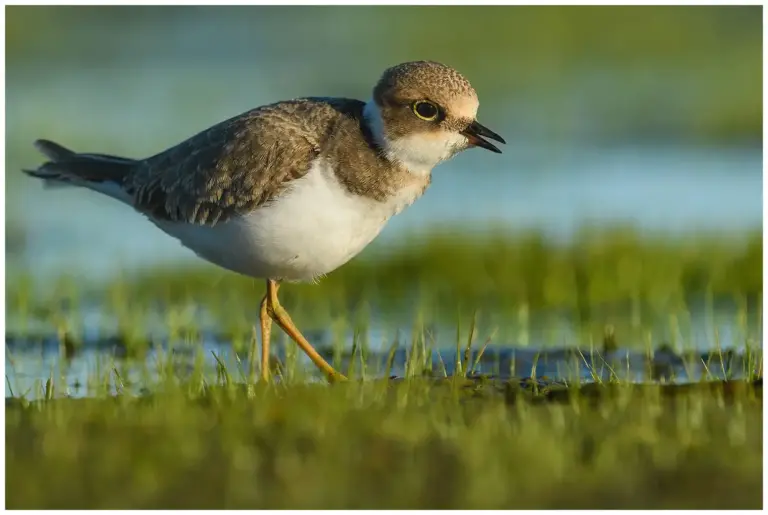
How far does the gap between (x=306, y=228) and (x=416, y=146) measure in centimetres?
84

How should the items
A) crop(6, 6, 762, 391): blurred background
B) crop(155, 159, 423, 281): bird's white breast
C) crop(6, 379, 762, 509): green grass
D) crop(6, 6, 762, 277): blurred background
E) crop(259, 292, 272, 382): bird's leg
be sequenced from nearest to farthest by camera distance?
1. crop(6, 379, 762, 509): green grass
2. crop(155, 159, 423, 281): bird's white breast
3. crop(259, 292, 272, 382): bird's leg
4. crop(6, 6, 762, 391): blurred background
5. crop(6, 6, 762, 277): blurred background

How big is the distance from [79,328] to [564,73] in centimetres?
1221

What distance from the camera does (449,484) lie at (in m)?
5.43

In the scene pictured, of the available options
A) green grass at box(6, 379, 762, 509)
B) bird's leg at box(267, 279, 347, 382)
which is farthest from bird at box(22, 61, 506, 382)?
green grass at box(6, 379, 762, 509)

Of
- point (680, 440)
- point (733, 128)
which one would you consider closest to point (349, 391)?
point (680, 440)

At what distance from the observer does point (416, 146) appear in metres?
7.45

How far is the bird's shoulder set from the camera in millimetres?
7422

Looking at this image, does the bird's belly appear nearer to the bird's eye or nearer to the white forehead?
the bird's eye

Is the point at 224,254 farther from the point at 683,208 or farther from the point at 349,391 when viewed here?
the point at 683,208

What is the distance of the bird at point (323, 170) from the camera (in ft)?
24.0

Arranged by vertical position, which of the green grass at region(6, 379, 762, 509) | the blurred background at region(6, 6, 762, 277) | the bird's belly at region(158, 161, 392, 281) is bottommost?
the green grass at region(6, 379, 762, 509)

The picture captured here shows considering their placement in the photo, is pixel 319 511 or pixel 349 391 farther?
Result: pixel 349 391

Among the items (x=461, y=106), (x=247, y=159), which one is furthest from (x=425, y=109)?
(x=247, y=159)

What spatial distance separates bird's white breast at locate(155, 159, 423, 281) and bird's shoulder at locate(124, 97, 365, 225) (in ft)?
0.33
